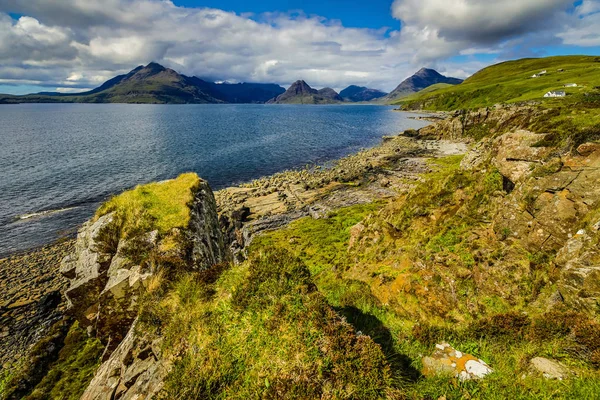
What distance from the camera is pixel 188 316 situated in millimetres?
8922

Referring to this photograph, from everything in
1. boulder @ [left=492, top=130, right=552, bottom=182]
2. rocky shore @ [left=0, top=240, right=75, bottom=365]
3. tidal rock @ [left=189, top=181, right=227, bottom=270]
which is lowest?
rocky shore @ [left=0, top=240, right=75, bottom=365]

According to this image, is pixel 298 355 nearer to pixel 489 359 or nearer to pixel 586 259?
pixel 489 359

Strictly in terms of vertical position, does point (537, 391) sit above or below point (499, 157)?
below

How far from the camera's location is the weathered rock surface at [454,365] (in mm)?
8273

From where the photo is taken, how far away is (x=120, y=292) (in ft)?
43.3

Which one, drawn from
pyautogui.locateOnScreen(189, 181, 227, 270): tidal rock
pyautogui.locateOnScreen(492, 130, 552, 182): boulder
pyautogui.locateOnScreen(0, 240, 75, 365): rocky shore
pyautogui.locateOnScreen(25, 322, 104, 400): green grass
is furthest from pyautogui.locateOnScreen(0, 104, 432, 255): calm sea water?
pyautogui.locateOnScreen(492, 130, 552, 182): boulder

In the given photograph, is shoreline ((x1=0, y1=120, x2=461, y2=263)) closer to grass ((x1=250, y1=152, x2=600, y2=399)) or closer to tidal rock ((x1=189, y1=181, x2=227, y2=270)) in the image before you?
tidal rock ((x1=189, y1=181, x2=227, y2=270))

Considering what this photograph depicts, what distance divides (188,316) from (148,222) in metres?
10.7

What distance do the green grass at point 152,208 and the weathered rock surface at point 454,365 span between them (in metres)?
15.1

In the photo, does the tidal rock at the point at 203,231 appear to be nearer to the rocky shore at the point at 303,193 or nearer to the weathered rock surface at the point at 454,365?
the rocky shore at the point at 303,193

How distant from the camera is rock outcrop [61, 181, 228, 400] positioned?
9.02 metres

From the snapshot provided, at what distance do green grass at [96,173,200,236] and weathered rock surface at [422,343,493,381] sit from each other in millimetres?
15100

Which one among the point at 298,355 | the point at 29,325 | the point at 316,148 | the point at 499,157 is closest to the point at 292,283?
the point at 298,355

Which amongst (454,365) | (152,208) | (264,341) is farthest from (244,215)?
(454,365)
